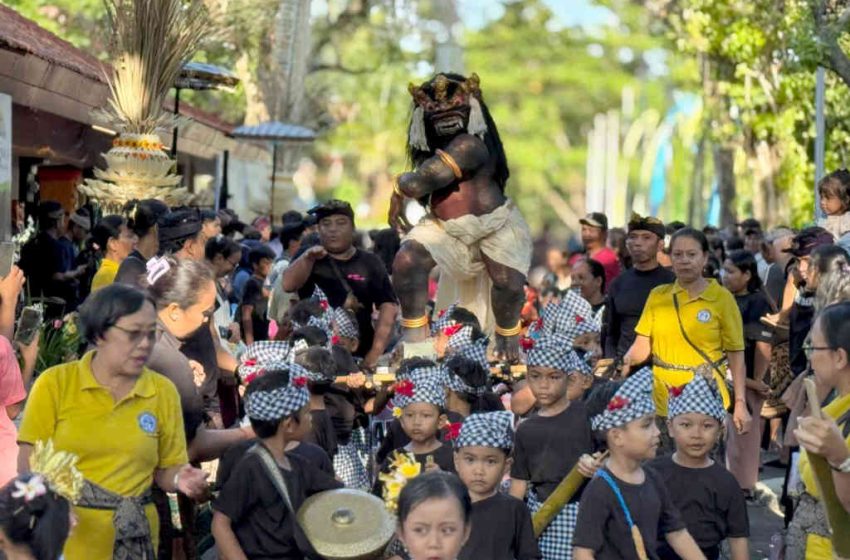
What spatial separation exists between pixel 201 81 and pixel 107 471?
12330mm

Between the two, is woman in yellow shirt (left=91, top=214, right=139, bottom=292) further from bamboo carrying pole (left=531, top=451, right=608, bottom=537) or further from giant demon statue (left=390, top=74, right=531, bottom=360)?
bamboo carrying pole (left=531, top=451, right=608, bottom=537)

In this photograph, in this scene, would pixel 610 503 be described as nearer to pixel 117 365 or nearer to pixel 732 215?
pixel 117 365

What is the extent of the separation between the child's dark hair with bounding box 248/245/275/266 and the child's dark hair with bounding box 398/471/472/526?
10618mm

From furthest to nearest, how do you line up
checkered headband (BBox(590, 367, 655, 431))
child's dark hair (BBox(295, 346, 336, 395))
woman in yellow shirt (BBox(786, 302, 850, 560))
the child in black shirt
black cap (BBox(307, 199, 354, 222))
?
the child in black shirt
black cap (BBox(307, 199, 354, 222))
child's dark hair (BBox(295, 346, 336, 395))
checkered headband (BBox(590, 367, 655, 431))
woman in yellow shirt (BBox(786, 302, 850, 560))

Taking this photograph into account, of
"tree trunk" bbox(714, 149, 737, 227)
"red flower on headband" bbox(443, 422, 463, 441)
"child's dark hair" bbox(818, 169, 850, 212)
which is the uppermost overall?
"child's dark hair" bbox(818, 169, 850, 212)

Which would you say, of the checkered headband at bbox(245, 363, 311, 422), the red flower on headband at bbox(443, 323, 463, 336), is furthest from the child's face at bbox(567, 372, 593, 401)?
the checkered headband at bbox(245, 363, 311, 422)

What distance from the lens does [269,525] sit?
750cm

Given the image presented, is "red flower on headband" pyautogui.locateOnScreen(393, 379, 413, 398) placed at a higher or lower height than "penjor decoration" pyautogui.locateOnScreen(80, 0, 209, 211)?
lower

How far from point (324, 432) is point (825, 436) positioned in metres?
4.63

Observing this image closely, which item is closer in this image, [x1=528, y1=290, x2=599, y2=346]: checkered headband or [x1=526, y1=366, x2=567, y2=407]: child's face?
[x1=526, y1=366, x2=567, y2=407]: child's face

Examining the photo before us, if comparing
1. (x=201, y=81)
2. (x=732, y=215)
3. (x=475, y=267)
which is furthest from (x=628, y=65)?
(x=475, y=267)

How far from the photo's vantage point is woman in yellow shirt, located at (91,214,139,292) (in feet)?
37.1

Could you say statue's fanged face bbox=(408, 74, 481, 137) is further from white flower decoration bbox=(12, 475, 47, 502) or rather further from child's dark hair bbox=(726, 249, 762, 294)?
white flower decoration bbox=(12, 475, 47, 502)

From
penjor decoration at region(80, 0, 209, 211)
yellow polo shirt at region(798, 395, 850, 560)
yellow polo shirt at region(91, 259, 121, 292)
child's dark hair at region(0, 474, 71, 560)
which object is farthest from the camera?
penjor decoration at region(80, 0, 209, 211)
